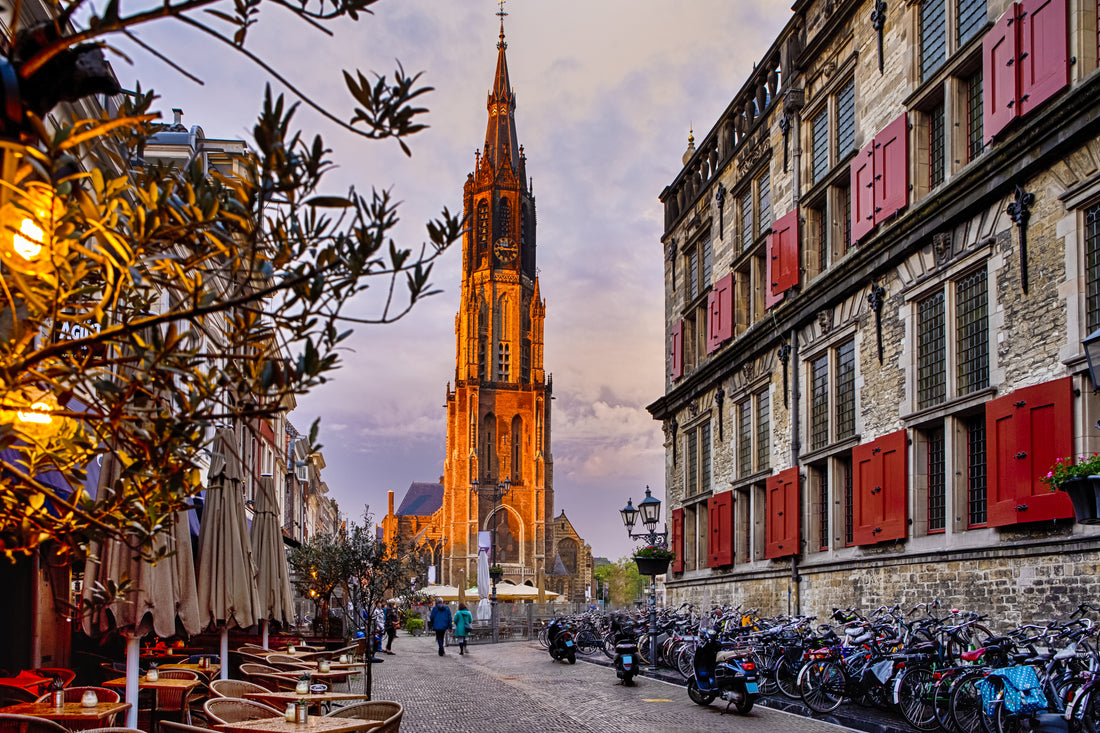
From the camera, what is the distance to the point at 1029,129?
13.2 metres

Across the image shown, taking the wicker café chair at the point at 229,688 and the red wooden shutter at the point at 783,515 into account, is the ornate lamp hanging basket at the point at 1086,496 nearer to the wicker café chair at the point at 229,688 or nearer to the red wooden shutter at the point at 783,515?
the wicker café chair at the point at 229,688

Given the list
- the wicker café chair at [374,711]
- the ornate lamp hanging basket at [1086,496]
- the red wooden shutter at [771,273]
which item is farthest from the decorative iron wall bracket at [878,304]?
the wicker café chair at [374,711]

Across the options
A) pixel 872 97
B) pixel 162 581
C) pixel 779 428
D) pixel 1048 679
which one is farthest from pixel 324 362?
pixel 779 428

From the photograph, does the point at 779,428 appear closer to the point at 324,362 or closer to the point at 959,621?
the point at 959,621

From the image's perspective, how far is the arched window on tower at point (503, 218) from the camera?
9394 cm

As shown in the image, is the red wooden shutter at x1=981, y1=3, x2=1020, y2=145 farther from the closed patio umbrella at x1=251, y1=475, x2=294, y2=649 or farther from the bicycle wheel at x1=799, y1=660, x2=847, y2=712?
the closed patio umbrella at x1=251, y1=475, x2=294, y2=649

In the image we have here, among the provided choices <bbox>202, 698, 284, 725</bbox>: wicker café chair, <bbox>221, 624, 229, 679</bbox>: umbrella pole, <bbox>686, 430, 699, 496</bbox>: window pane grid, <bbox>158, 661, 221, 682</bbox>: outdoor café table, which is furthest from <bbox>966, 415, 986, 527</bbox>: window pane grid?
<bbox>686, 430, 699, 496</bbox>: window pane grid

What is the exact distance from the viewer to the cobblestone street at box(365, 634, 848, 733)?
508 inches

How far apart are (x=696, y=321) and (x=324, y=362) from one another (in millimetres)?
27222

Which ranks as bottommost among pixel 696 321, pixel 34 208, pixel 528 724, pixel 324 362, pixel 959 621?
pixel 528 724

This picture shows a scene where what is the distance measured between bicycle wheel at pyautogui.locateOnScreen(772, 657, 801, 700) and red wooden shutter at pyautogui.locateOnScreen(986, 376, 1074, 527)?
11.7ft

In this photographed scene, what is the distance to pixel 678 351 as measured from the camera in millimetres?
30438

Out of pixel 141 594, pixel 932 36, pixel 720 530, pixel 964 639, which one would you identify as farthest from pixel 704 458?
pixel 141 594

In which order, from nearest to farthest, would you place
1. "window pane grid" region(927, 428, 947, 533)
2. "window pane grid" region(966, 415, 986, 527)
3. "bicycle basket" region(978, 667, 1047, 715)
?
1. "bicycle basket" region(978, 667, 1047, 715)
2. "window pane grid" region(966, 415, 986, 527)
3. "window pane grid" region(927, 428, 947, 533)
